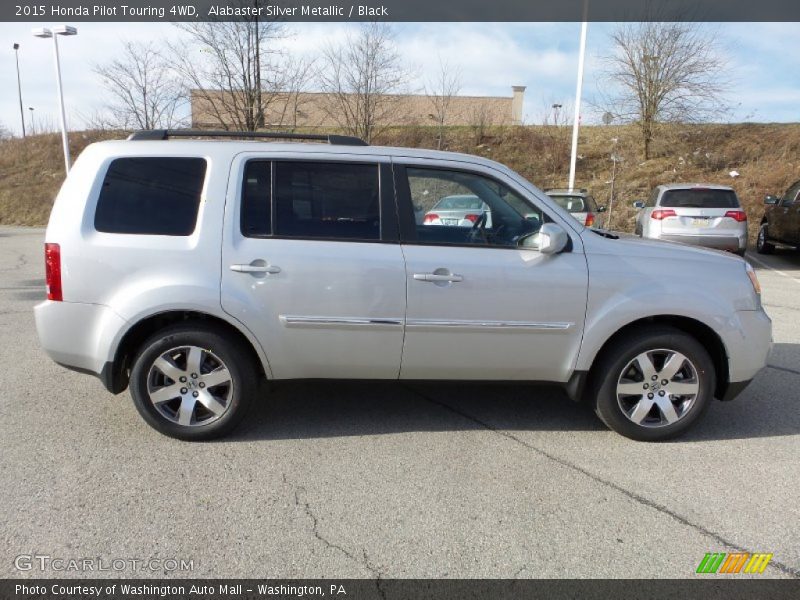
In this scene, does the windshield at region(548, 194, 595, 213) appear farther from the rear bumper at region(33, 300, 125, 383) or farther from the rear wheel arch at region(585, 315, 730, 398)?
the rear bumper at region(33, 300, 125, 383)

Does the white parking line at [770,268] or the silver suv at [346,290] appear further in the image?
the white parking line at [770,268]

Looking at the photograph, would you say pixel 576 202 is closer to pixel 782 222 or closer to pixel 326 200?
pixel 782 222

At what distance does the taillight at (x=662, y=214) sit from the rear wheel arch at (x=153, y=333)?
31.6 feet

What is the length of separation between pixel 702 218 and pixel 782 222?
359 centimetres

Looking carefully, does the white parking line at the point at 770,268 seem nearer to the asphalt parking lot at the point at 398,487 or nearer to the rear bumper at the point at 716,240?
the rear bumper at the point at 716,240

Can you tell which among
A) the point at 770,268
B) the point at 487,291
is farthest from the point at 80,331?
the point at 770,268

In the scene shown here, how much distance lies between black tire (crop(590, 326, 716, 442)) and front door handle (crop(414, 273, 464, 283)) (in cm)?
114

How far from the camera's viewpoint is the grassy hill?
70.6 feet

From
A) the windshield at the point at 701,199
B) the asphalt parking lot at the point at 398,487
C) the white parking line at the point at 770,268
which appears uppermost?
the windshield at the point at 701,199

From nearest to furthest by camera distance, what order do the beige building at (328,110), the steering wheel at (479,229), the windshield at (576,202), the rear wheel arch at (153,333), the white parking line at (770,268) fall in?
the rear wheel arch at (153,333) → the steering wheel at (479,229) → the white parking line at (770,268) → the windshield at (576,202) → the beige building at (328,110)

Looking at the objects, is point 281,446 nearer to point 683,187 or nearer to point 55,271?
point 55,271

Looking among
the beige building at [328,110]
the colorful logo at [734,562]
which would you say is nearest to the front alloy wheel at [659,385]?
the colorful logo at [734,562]

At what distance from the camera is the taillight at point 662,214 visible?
1067 centimetres

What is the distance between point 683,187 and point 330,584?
11041 mm
